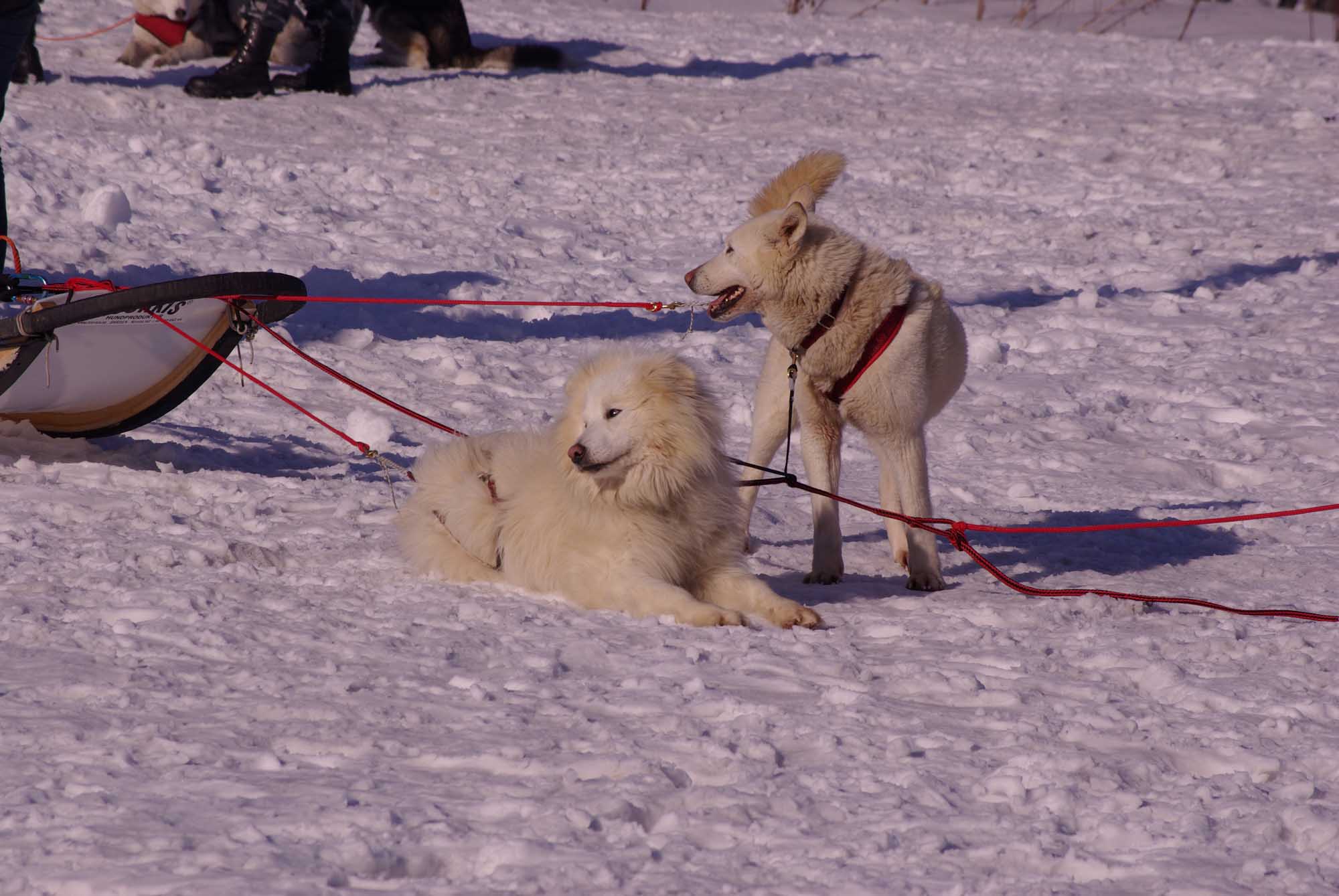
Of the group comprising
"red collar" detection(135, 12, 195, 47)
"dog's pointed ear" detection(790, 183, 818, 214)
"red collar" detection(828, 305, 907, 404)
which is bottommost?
"red collar" detection(828, 305, 907, 404)

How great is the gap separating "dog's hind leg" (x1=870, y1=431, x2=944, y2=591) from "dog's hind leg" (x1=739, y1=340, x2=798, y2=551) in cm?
31

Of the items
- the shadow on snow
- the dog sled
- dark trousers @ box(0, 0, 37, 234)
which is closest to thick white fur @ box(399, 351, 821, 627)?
the dog sled

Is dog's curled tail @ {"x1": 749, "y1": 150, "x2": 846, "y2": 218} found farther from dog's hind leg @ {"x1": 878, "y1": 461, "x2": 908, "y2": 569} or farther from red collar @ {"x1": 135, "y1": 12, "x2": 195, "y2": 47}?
red collar @ {"x1": 135, "y1": 12, "x2": 195, "y2": 47}

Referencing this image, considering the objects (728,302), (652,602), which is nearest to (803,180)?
(728,302)

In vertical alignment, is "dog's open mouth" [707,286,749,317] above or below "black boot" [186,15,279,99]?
below

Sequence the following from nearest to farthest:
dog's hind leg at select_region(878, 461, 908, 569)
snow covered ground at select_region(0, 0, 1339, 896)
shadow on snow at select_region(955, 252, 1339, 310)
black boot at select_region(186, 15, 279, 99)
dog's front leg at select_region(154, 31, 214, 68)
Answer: snow covered ground at select_region(0, 0, 1339, 896) < dog's hind leg at select_region(878, 461, 908, 569) < shadow on snow at select_region(955, 252, 1339, 310) < black boot at select_region(186, 15, 279, 99) < dog's front leg at select_region(154, 31, 214, 68)

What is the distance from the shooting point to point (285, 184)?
8.91 meters

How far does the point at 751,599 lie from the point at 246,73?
336 inches

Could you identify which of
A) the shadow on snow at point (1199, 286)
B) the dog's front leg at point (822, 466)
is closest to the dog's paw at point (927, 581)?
the dog's front leg at point (822, 466)

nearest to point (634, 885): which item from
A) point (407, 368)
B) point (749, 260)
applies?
point (749, 260)

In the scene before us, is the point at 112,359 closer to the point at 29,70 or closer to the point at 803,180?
the point at 803,180

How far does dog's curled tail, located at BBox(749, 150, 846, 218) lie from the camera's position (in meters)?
4.30

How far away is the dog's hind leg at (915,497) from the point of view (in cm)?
411

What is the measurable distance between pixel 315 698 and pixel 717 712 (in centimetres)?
78
